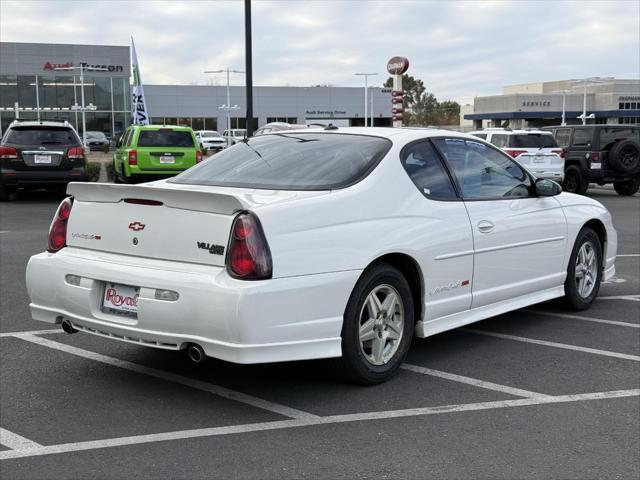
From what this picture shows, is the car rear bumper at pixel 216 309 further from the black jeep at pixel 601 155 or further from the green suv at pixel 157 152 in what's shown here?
the black jeep at pixel 601 155

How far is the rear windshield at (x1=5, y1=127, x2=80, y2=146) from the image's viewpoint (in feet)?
Answer: 54.5

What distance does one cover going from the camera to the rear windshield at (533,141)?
20.5 meters

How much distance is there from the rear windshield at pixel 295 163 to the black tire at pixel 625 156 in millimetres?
16080

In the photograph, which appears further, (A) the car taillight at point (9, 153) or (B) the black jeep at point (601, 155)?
(B) the black jeep at point (601, 155)

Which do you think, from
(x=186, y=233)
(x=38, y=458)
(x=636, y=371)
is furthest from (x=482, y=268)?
(x=38, y=458)

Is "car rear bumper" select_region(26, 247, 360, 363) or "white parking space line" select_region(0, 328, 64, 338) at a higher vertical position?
"car rear bumper" select_region(26, 247, 360, 363)

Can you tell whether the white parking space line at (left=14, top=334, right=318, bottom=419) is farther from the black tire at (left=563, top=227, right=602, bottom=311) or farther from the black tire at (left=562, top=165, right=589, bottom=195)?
the black tire at (left=562, top=165, right=589, bottom=195)

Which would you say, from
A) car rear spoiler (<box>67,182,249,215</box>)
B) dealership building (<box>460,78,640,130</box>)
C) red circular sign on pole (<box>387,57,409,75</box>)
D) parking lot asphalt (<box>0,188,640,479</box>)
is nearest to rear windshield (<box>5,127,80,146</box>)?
parking lot asphalt (<box>0,188,640,479</box>)

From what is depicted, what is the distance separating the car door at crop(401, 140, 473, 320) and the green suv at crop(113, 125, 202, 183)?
14382 millimetres

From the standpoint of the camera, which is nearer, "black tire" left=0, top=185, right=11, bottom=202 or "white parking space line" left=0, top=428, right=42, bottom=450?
"white parking space line" left=0, top=428, right=42, bottom=450

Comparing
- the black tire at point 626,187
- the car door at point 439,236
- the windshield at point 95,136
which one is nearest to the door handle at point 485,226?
the car door at point 439,236

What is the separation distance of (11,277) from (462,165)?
5.05m

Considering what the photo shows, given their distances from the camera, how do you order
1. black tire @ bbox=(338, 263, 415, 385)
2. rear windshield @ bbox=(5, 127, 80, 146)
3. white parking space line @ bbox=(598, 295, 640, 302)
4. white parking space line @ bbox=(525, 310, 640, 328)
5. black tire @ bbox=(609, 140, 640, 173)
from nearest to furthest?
black tire @ bbox=(338, 263, 415, 385)
white parking space line @ bbox=(525, 310, 640, 328)
white parking space line @ bbox=(598, 295, 640, 302)
rear windshield @ bbox=(5, 127, 80, 146)
black tire @ bbox=(609, 140, 640, 173)

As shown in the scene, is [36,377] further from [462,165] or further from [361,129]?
[462,165]
